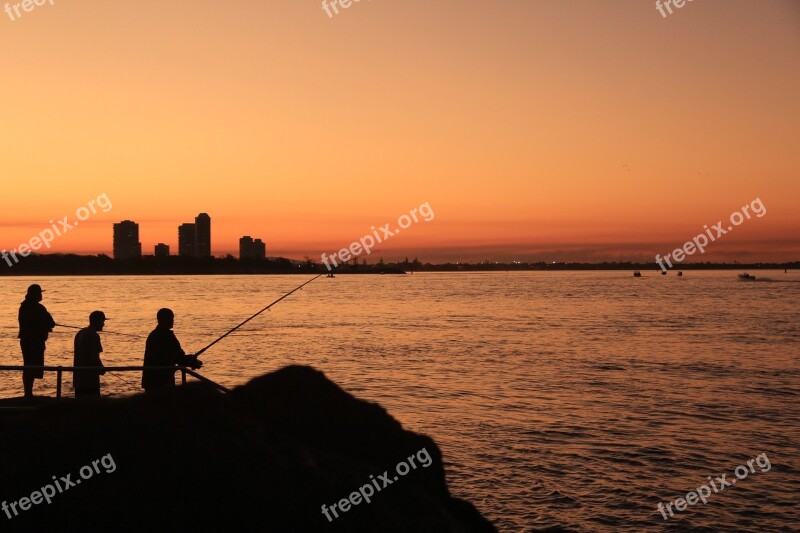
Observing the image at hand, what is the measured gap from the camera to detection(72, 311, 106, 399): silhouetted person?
912 centimetres

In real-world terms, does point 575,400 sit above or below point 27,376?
below

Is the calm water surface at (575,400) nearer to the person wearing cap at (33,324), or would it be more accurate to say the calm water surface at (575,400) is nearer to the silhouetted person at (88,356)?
the silhouetted person at (88,356)

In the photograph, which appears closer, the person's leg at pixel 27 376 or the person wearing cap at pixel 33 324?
the person's leg at pixel 27 376

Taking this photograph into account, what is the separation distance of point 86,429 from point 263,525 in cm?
135

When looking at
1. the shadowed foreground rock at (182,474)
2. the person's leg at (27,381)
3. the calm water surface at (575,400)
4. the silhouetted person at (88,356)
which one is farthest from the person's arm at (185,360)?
the calm water surface at (575,400)

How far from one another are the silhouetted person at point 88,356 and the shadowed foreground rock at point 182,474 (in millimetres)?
4599

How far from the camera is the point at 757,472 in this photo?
1303 cm

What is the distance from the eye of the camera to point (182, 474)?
14.7 ft

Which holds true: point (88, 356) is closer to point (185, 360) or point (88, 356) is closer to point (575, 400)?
point (185, 360)

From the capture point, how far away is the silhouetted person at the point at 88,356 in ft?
29.9

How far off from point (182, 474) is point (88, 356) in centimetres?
565

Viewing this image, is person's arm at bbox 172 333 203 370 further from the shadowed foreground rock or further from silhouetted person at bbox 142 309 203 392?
the shadowed foreground rock

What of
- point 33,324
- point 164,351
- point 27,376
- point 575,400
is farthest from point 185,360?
point 575,400

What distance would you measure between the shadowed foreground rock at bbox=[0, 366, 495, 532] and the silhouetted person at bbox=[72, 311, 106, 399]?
4.60 metres
